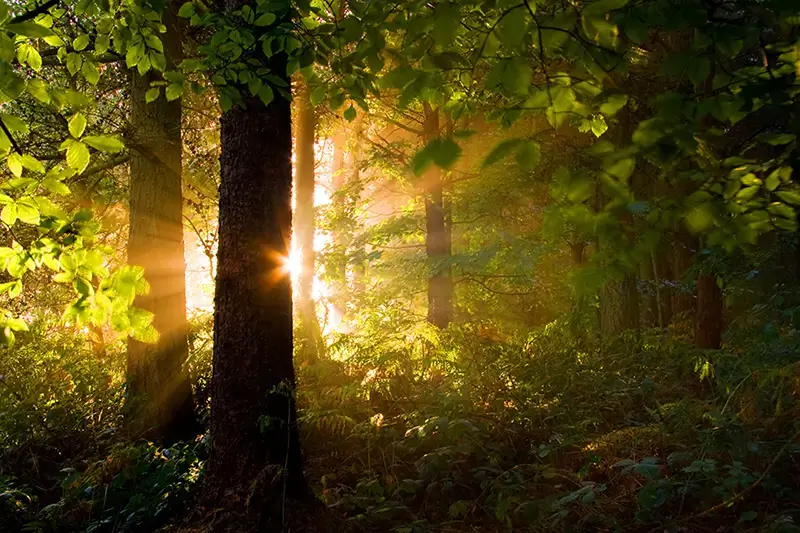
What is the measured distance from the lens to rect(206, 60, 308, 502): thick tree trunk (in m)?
3.92

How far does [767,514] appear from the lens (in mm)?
3475

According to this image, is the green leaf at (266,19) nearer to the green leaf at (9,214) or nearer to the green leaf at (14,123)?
the green leaf at (14,123)

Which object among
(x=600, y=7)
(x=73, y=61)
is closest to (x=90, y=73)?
(x=73, y=61)

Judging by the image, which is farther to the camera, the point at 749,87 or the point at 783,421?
the point at 783,421

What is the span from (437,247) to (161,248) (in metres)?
6.26

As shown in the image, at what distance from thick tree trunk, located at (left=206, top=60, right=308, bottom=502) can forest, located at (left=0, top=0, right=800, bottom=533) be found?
0.07 ft

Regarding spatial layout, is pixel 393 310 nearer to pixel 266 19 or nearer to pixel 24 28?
pixel 266 19

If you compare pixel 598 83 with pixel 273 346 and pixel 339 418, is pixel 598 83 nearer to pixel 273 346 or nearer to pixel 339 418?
→ pixel 273 346

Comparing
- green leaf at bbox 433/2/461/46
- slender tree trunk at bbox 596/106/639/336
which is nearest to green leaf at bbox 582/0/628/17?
green leaf at bbox 433/2/461/46

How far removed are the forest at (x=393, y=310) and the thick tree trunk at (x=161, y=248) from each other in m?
0.04

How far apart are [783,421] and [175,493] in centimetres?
508

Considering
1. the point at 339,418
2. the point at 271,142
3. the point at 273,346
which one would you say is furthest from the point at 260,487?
the point at 271,142

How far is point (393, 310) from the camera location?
9836 millimetres

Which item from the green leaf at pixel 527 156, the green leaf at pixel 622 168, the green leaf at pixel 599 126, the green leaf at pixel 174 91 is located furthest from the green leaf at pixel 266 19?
the green leaf at pixel 599 126
